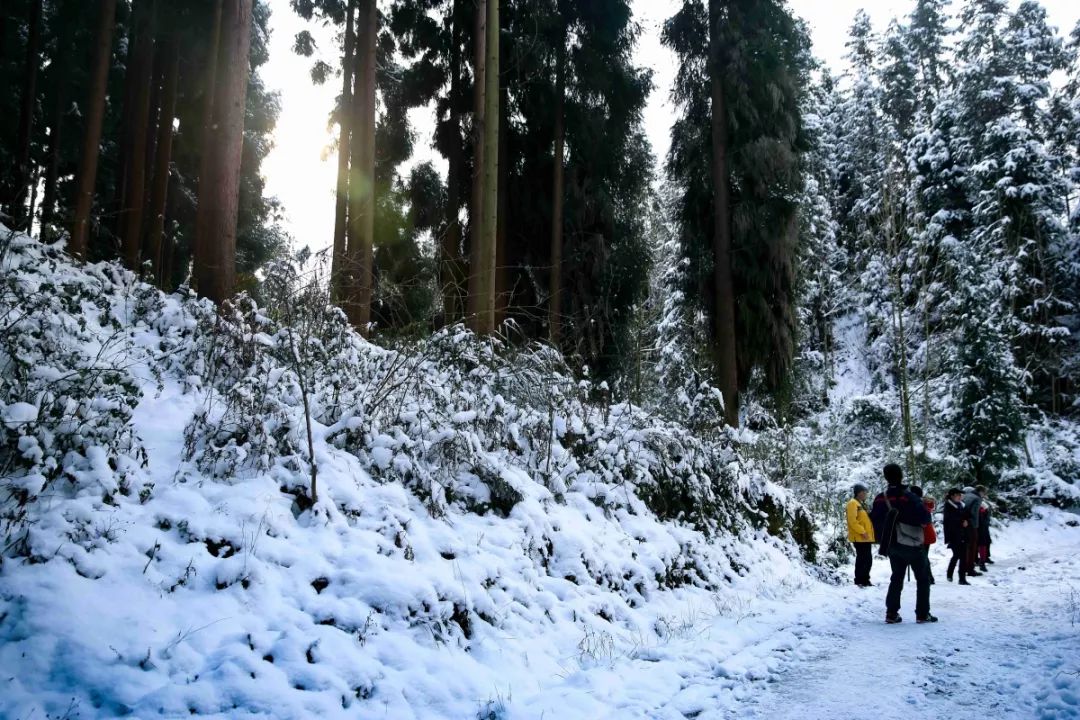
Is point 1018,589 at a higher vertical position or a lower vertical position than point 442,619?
lower

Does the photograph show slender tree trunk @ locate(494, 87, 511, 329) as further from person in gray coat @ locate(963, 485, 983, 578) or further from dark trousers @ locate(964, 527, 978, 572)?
dark trousers @ locate(964, 527, 978, 572)

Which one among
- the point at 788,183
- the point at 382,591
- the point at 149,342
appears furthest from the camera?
the point at 788,183

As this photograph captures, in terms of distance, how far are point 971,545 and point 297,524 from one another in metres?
11.4

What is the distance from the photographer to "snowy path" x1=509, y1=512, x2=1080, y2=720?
4.01 metres

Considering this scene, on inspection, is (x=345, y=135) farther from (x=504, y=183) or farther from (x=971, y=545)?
(x=971, y=545)

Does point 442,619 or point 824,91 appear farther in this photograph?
point 824,91

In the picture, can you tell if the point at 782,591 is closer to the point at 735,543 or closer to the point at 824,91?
the point at 735,543

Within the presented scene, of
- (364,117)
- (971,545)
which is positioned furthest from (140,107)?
(971,545)

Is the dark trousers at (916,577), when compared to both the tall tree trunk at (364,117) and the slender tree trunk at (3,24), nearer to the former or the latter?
the tall tree trunk at (364,117)

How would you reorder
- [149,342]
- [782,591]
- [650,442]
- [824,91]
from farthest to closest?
[824,91], [650,442], [782,591], [149,342]

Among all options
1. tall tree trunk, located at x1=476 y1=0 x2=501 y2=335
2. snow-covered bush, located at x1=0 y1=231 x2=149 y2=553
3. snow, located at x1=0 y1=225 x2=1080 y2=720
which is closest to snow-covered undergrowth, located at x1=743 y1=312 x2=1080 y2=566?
snow, located at x1=0 y1=225 x2=1080 y2=720

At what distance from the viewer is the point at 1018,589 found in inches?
352

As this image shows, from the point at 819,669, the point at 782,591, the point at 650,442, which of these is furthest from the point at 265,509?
the point at 782,591

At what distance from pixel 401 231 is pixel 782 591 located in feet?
42.1
